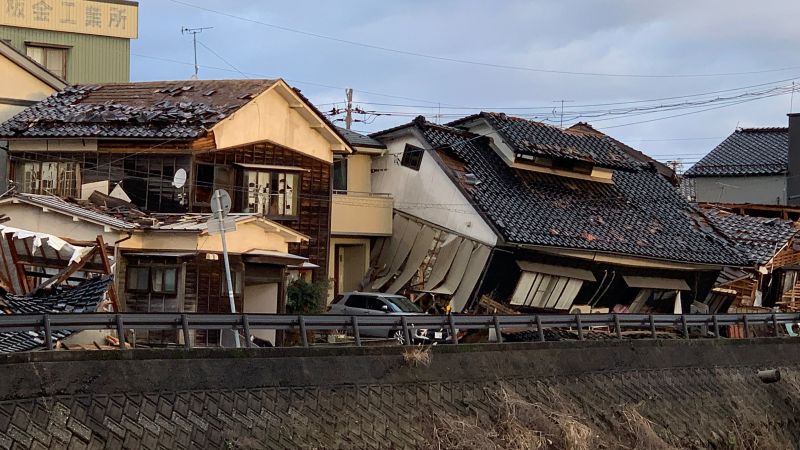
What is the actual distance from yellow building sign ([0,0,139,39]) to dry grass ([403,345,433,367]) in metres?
29.0

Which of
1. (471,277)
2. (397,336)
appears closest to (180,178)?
(471,277)

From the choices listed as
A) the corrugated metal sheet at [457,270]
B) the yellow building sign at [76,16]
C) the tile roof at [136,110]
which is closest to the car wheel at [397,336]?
the tile roof at [136,110]

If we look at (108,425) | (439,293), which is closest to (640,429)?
(108,425)

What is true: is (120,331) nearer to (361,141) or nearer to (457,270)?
(457,270)

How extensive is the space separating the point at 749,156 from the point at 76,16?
31929 mm

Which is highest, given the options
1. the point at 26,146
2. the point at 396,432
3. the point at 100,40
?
the point at 100,40

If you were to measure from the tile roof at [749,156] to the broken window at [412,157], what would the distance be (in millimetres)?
22173

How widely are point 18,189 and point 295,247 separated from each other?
8.10m

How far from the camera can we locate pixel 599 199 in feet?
132

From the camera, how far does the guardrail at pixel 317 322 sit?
13.9m

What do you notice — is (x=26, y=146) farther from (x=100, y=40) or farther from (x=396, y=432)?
(x=396, y=432)

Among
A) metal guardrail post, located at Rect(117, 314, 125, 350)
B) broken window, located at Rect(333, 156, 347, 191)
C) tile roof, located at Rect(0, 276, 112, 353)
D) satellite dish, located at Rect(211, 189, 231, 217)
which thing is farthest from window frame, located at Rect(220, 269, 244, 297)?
metal guardrail post, located at Rect(117, 314, 125, 350)

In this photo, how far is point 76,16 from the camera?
42.3m

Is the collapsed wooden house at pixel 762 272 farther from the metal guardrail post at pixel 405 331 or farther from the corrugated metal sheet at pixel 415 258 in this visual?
the metal guardrail post at pixel 405 331
